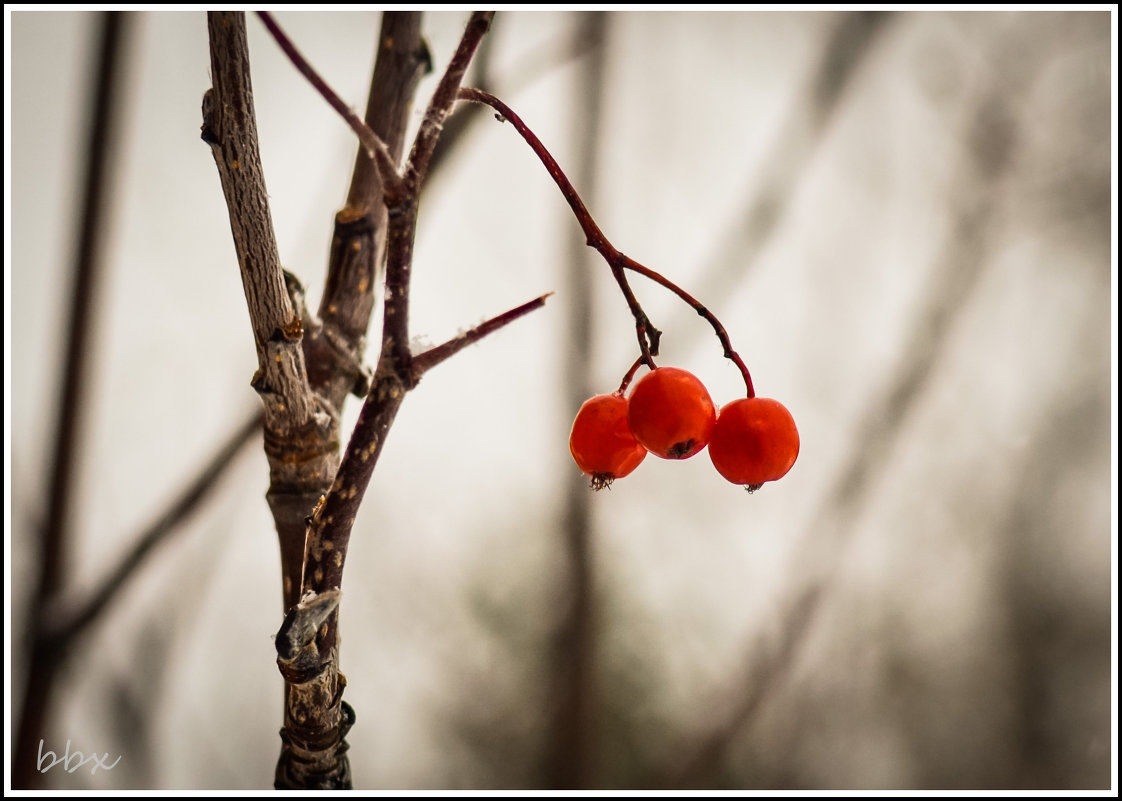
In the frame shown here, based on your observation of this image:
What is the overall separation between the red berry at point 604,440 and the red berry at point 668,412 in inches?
0.7

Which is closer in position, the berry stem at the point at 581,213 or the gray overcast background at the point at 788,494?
the berry stem at the point at 581,213

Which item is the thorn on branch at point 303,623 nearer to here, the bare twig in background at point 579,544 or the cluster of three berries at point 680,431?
the cluster of three berries at point 680,431

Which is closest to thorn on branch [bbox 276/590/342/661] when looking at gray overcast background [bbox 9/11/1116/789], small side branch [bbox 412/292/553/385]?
small side branch [bbox 412/292/553/385]

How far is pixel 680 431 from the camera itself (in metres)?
0.26

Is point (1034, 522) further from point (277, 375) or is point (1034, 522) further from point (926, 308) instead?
point (277, 375)

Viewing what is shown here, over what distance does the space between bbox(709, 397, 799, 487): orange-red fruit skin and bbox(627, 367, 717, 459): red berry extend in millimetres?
16

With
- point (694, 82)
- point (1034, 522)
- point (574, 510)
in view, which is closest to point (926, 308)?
point (1034, 522)

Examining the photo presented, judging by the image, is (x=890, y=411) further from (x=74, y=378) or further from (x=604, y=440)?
(x=74, y=378)

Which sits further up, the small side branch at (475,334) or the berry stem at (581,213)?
the berry stem at (581,213)

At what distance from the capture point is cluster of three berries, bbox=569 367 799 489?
0.26 metres

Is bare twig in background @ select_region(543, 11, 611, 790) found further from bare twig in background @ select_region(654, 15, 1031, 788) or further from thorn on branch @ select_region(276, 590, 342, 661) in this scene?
thorn on branch @ select_region(276, 590, 342, 661)

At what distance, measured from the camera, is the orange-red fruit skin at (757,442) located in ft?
0.86

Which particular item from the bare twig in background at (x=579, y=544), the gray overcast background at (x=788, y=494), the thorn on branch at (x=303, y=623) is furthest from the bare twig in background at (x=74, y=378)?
the thorn on branch at (x=303, y=623)

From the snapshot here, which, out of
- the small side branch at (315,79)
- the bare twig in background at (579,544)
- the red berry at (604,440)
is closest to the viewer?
the small side branch at (315,79)
